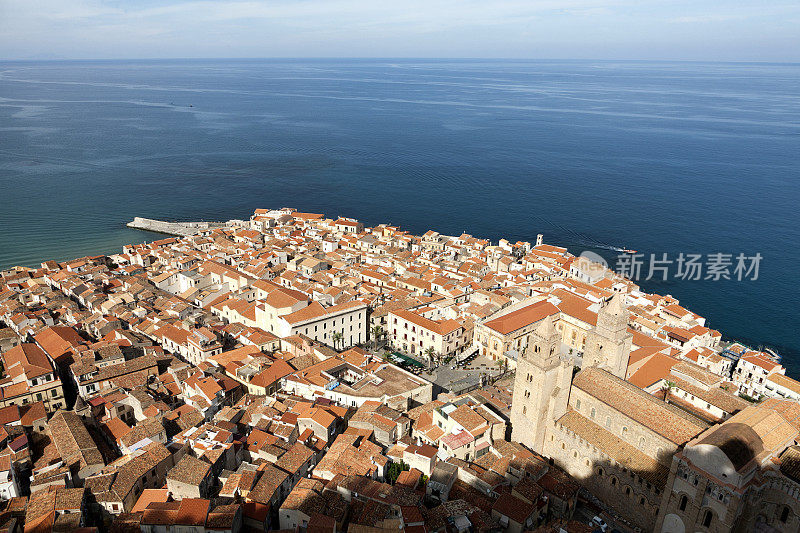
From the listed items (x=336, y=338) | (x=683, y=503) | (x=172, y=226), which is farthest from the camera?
(x=172, y=226)

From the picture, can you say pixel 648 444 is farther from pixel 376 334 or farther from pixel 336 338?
pixel 336 338

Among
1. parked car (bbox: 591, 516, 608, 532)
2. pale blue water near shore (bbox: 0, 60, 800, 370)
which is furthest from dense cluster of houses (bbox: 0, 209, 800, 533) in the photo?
pale blue water near shore (bbox: 0, 60, 800, 370)

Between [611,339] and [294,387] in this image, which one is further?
[294,387]

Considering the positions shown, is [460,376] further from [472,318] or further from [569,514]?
[569,514]

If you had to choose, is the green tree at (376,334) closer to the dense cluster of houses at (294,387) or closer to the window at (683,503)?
the dense cluster of houses at (294,387)

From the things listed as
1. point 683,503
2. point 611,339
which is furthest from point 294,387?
point 683,503
